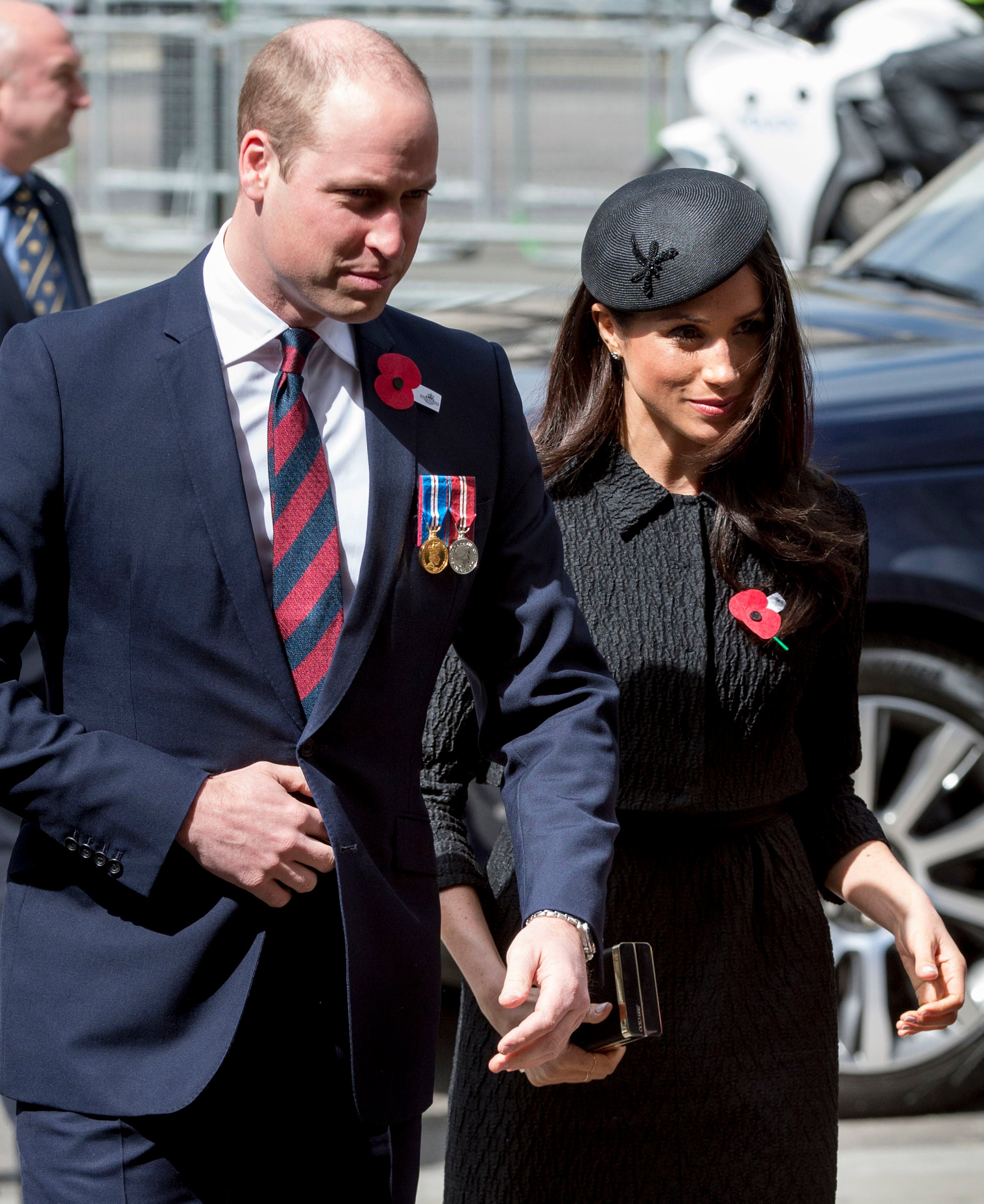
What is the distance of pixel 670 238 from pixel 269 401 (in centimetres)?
70

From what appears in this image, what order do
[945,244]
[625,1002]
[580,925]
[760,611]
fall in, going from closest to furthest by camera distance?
1. [580,925]
2. [625,1002]
3. [760,611]
4. [945,244]

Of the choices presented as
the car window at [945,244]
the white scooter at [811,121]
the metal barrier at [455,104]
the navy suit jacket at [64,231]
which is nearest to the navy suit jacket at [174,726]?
the navy suit jacket at [64,231]

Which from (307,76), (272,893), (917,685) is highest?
(307,76)

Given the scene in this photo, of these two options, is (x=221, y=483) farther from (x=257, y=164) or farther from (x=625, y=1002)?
(x=625, y=1002)

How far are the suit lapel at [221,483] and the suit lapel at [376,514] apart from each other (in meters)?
0.06

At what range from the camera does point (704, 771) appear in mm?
2514

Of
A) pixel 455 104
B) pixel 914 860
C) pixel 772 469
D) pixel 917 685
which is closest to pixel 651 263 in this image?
pixel 772 469

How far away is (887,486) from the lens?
13.3 ft

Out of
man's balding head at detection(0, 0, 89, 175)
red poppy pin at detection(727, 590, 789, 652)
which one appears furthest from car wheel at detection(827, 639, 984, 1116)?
man's balding head at detection(0, 0, 89, 175)

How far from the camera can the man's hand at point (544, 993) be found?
194cm

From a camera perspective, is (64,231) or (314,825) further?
(64,231)

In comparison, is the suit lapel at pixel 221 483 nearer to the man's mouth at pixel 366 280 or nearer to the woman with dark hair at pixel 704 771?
the man's mouth at pixel 366 280

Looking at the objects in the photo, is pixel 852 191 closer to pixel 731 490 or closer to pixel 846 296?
pixel 846 296

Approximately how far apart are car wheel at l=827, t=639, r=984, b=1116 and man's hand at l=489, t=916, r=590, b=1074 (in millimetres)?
2213
